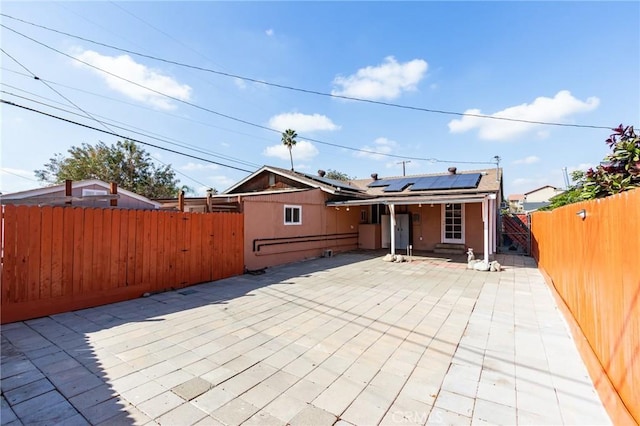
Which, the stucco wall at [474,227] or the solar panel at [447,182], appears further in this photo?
the solar panel at [447,182]

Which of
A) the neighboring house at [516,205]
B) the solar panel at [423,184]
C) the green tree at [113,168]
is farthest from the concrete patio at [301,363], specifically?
the neighboring house at [516,205]

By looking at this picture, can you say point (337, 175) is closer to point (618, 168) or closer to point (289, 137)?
point (289, 137)

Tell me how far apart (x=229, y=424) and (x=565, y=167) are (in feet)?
89.2

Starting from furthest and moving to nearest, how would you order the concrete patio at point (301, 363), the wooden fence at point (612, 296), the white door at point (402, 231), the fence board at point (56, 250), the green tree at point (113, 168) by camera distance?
the green tree at point (113, 168), the white door at point (402, 231), the fence board at point (56, 250), the concrete patio at point (301, 363), the wooden fence at point (612, 296)

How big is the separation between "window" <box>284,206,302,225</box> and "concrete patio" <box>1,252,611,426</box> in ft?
15.9

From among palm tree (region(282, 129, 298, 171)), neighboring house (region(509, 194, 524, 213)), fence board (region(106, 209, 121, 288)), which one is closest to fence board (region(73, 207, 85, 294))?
A: fence board (region(106, 209, 121, 288))

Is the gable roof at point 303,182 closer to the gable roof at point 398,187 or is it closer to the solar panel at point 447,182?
the gable roof at point 398,187

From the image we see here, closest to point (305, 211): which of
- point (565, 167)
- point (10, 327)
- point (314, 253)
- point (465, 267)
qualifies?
point (314, 253)

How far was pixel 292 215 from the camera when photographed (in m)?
10.9

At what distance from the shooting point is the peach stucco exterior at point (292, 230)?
9.21m

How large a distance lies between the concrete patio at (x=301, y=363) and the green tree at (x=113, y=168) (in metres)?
21.4

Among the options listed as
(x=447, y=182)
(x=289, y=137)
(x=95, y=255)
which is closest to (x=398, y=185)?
(x=447, y=182)

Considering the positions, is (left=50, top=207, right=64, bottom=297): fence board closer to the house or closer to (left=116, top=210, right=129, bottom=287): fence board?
(left=116, top=210, right=129, bottom=287): fence board

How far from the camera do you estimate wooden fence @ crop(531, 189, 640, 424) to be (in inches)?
72.8
